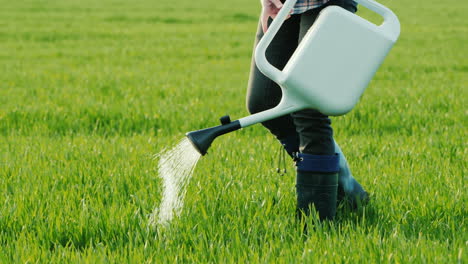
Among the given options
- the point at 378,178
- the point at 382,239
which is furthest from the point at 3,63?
the point at 382,239

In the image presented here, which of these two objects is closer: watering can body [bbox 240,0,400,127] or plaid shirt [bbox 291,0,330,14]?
watering can body [bbox 240,0,400,127]

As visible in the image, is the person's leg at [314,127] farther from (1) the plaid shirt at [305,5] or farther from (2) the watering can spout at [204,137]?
(2) the watering can spout at [204,137]

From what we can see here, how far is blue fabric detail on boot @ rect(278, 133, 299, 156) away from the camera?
308 centimetres

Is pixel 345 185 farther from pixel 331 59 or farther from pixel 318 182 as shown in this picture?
pixel 331 59

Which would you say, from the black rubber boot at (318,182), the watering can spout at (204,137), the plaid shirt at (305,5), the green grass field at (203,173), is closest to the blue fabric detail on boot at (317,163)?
the black rubber boot at (318,182)

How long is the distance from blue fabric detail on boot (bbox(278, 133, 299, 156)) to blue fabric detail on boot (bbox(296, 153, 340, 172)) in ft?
1.03

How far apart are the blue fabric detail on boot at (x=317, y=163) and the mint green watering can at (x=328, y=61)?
1.07 feet

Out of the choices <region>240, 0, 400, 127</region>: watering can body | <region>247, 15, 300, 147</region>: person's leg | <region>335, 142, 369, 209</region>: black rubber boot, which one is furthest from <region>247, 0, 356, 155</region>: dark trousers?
<region>335, 142, 369, 209</region>: black rubber boot

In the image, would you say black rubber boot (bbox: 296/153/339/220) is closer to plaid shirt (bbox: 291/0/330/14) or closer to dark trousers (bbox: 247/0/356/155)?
dark trousers (bbox: 247/0/356/155)

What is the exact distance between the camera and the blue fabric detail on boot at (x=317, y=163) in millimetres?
2736

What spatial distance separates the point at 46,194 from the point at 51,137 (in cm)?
214

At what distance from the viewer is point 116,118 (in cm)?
600

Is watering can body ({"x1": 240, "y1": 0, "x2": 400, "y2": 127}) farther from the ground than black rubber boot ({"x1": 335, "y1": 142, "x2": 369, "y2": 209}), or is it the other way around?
watering can body ({"x1": 240, "y1": 0, "x2": 400, "y2": 127})

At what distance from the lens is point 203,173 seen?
3678mm
